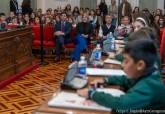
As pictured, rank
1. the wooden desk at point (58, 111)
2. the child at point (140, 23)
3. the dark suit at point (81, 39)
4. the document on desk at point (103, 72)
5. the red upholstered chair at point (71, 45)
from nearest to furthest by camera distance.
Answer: the wooden desk at point (58, 111) → the document on desk at point (103, 72) → the child at point (140, 23) → the dark suit at point (81, 39) → the red upholstered chair at point (71, 45)

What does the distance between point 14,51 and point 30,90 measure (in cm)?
116

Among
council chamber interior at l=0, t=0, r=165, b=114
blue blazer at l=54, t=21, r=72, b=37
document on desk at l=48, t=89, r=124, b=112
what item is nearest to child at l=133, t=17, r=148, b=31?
council chamber interior at l=0, t=0, r=165, b=114

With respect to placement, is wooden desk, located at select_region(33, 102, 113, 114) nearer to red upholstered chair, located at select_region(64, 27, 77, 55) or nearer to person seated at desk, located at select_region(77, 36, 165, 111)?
person seated at desk, located at select_region(77, 36, 165, 111)

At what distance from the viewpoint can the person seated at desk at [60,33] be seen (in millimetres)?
8641

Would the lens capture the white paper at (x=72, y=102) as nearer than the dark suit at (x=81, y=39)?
Yes

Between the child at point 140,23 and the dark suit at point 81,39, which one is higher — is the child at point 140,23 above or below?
above

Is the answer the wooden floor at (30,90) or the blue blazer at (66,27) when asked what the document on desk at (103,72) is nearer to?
the wooden floor at (30,90)

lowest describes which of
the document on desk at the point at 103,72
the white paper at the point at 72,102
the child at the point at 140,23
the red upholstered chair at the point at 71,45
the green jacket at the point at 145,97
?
the red upholstered chair at the point at 71,45

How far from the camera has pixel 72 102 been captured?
2.19m

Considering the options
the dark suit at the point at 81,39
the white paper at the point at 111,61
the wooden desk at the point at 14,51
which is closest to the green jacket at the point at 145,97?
the white paper at the point at 111,61

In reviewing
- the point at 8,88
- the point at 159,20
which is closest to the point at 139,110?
the point at 8,88

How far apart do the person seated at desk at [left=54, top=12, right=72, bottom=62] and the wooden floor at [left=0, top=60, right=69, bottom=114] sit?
0.92m

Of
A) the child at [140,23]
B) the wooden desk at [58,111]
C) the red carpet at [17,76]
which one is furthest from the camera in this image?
the red carpet at [17,76]

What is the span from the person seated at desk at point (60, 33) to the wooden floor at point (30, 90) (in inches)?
36.2
